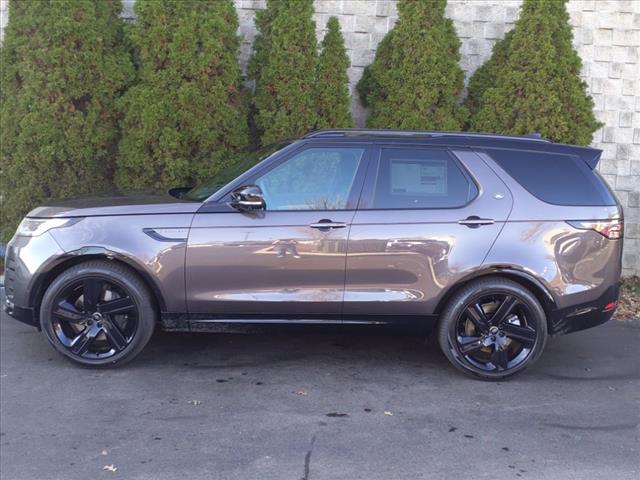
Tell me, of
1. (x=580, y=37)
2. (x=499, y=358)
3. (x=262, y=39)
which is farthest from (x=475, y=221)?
(x=580, y=37)

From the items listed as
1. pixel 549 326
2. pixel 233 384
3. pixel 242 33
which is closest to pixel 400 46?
pixel 242 33

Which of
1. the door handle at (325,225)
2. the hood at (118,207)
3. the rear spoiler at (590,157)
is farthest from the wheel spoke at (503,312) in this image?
the hood at (118,207)

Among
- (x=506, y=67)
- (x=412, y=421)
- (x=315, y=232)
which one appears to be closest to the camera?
(x=412, y=421)

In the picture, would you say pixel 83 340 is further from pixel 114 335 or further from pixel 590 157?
pixel 590 157

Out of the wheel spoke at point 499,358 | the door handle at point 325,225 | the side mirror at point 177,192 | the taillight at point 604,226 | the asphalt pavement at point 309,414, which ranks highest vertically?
the side mirror at point 177,192

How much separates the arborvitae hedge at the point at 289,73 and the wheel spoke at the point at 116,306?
3307 millimetres

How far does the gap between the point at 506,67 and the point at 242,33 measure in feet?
10.4

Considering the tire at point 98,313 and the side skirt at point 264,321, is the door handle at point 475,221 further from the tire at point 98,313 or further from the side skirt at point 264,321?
the tire at point 98,313

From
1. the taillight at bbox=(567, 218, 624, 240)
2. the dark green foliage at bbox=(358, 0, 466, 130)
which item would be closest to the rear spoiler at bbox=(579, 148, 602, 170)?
the taillight at bbox=(567, 218, 624, 240)

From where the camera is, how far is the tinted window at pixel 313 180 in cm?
493

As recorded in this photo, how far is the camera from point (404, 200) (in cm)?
498

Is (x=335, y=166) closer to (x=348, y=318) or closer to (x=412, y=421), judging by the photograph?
(x=348, y=318)

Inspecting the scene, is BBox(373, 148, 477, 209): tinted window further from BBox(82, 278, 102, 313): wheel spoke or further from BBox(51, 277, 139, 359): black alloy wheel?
BBox(82, 278, 102, 313): wheel spoke

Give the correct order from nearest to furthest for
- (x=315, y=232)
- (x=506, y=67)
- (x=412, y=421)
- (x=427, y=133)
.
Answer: (x=412, y=421) → (x=315, y=232) → (x=427, y=133) → (x=506, y=67)
